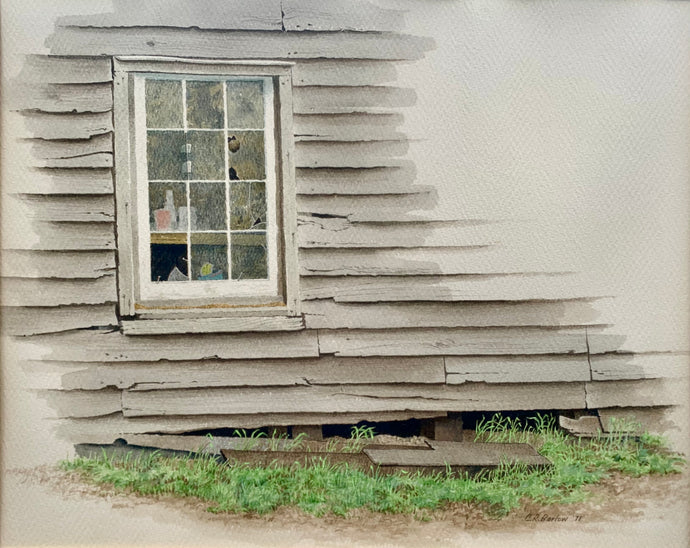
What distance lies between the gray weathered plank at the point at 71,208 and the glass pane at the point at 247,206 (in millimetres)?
577

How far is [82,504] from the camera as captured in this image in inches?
127

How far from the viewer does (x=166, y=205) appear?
3.58 m

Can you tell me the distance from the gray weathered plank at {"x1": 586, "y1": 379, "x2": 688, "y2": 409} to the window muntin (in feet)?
5.76

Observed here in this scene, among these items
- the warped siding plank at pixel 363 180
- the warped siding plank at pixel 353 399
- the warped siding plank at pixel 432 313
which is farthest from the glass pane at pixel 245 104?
the warped siding plank at pixel 353 399

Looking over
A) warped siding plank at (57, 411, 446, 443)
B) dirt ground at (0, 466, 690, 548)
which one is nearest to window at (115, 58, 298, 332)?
warped siding plank at (57, 411, 446, 443)

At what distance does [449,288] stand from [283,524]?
139 cm

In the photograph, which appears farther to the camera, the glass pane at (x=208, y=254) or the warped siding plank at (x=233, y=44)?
the glass pane at (x=208, y=254)

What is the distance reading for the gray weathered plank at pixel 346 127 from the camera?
3637 millimetres

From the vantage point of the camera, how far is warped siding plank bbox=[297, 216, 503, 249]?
3.67 metres

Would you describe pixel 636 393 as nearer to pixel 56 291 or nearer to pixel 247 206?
pixel 247 206

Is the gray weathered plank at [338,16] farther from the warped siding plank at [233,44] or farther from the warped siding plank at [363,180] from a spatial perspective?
the warped siding plank at [363,180]

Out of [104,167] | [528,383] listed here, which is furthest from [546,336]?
[104,167]
